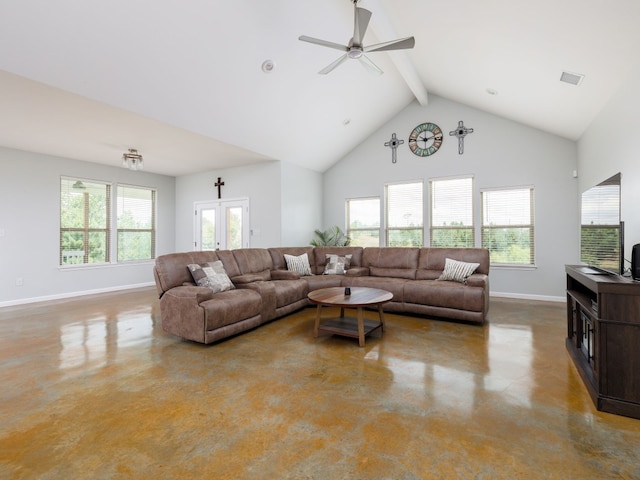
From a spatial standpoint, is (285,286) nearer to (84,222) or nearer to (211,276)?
(211,276)

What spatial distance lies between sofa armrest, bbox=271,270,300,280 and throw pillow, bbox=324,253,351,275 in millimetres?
684

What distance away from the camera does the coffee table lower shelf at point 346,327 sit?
3504 mm

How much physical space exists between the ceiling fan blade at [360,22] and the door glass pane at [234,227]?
4637 mm

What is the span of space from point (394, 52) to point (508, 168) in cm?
309

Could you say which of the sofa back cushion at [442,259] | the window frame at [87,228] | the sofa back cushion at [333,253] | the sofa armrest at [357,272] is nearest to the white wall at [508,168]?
the sofa back cushion at [442,259]

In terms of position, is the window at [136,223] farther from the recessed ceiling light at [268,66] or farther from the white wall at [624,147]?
→ the white wall at [624,147]

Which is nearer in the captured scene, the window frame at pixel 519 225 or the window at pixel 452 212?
the window frame at pixel 519 225

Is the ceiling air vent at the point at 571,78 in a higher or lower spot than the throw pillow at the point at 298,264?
higher

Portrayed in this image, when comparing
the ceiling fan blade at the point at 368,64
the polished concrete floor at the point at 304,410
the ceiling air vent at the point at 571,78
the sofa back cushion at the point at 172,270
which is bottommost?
the polished concrete floor at the point at 304,410

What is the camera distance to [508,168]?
19.4ft

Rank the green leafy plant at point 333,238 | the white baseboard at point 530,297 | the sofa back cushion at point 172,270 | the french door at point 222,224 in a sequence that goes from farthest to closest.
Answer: the green leafy plant at point 333,238
the french door at point 222,224
the white baseboard at point 530,297
the sofa back cushion at point 172,270

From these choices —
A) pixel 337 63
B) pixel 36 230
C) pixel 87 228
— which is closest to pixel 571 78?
pixel 337 63

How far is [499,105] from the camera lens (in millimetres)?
5453

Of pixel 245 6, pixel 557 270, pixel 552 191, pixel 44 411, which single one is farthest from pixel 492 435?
pixel 552 191
